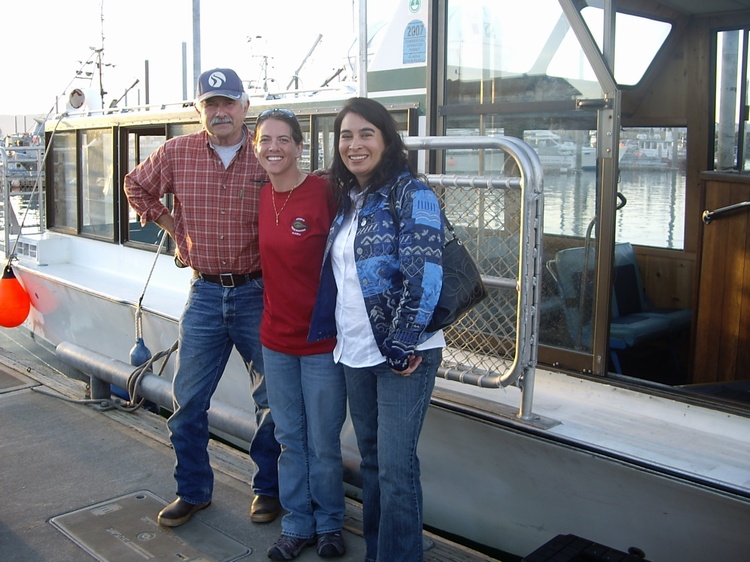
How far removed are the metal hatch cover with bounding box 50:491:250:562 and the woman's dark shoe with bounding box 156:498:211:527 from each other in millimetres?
24

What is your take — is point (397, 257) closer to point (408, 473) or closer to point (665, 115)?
point (408, 473)

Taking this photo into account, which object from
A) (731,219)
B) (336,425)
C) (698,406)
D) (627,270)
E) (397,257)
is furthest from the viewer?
(627,270)

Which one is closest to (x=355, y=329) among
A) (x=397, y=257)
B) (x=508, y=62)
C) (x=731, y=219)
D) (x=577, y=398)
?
(x=397, y=257)

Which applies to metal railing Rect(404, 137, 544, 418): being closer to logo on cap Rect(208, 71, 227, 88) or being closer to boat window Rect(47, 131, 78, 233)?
logo on cap Rect(208, 71, 227, 88)

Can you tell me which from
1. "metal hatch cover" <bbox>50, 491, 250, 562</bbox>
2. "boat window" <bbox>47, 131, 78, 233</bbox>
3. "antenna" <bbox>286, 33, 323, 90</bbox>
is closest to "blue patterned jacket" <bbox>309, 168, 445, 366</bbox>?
"metal hatch cover" <bbox>50, 491, 250, 562</bbox>

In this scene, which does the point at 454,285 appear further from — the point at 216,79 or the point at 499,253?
the point at 216,79

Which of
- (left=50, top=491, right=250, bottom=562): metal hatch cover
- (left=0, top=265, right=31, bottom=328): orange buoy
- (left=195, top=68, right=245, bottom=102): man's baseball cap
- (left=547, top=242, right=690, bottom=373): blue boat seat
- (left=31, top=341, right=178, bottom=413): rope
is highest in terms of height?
(left=195, top=68, right=245, bottom=102): man's baseball cap

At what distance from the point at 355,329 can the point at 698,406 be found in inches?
59.8

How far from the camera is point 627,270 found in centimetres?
481

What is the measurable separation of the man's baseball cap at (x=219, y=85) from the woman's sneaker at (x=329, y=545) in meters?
1.73

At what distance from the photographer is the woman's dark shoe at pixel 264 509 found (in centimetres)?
348

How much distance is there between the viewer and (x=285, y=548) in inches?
123

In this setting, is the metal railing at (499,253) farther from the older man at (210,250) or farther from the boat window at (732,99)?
the boat window at (732,99)

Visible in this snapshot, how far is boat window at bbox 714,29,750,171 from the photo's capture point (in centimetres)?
472
